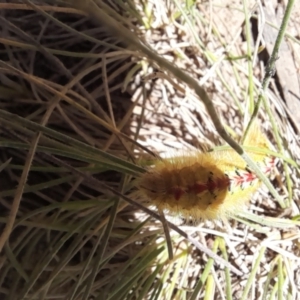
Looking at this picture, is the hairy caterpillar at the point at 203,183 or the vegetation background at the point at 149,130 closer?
the hairy caterpillar at the point at 203,183

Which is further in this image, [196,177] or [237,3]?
[237,3]

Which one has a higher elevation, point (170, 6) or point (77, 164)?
point (170, 6)

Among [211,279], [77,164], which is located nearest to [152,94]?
[77,164]

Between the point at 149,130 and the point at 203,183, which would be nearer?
the point at 203,183

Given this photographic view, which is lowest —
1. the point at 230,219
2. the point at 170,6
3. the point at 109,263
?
the point at 109,263

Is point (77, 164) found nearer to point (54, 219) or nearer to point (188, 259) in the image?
point (54, 219)
